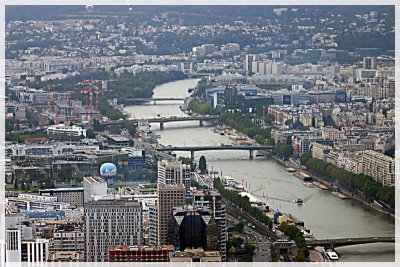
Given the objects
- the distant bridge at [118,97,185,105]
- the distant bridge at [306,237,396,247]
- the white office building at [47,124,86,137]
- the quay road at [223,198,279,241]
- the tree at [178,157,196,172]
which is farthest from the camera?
the distant bridge at [118,97,185,105]

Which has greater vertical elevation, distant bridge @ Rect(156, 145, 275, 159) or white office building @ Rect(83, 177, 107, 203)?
white office building @ Rect(83, 177, 107, 203)

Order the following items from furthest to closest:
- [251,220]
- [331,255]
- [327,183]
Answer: [327,183]
[251,220]
[331,255]

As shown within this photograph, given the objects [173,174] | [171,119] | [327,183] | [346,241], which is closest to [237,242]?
[346,241]

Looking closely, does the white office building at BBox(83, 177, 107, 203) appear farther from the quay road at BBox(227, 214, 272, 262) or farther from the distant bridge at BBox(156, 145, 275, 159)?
the distant bridge at BBox(156, 145, 275, 159)

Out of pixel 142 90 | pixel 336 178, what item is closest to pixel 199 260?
pixel 336 178

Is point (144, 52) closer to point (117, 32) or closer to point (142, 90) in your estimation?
point (117, 32)

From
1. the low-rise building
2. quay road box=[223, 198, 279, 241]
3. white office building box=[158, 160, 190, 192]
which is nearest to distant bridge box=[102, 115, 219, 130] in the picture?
white office building box=[158, 160, 190, 192]

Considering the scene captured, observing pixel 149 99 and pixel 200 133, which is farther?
pixel 149 99

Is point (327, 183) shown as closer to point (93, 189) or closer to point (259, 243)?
point (93, 189)
